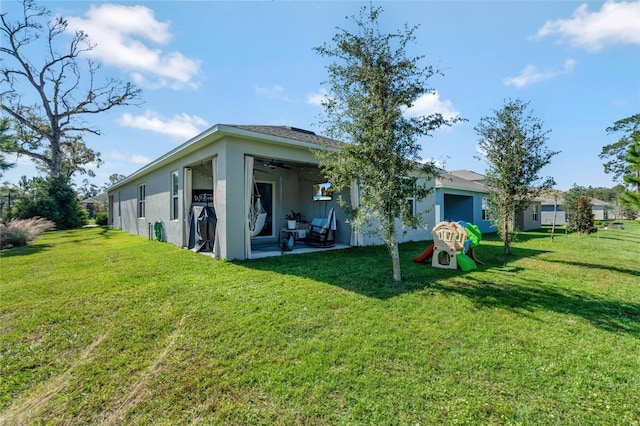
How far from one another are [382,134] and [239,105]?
7969 mm

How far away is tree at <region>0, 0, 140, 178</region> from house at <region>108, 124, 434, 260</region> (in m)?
13.3

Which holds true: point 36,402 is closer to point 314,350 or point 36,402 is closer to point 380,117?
point 314,350

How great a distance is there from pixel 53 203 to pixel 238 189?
1862 cm

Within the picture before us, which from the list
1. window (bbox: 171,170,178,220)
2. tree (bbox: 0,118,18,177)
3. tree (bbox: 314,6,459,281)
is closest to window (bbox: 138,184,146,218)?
tree (bbox: 0,118,18,177)

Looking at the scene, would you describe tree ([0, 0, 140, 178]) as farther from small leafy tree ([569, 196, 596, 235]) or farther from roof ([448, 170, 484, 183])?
small leafy tree ([569, 196, 596, 235])

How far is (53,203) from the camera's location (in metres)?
17.6

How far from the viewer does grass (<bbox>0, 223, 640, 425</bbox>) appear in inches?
79.4

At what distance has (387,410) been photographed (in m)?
1.99

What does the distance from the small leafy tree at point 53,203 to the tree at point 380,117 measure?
2117cm

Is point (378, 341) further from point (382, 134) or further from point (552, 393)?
point (382, 134)

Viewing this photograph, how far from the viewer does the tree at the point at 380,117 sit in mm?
4875

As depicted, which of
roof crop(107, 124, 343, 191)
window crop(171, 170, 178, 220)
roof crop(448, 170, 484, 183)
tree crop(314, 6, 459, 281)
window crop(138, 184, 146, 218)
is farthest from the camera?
roof crop(448, 170, 484, 183)

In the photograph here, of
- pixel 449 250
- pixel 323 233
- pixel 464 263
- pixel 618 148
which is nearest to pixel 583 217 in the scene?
pixel 464 263

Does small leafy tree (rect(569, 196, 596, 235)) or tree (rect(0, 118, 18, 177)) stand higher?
tree (rect(0, 118, 18, 177))
